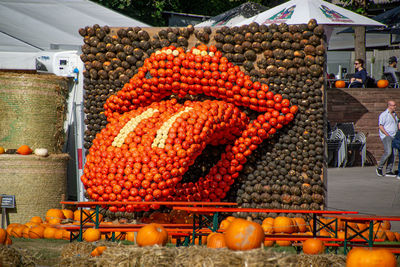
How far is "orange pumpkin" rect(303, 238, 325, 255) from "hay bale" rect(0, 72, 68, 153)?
15.5ft

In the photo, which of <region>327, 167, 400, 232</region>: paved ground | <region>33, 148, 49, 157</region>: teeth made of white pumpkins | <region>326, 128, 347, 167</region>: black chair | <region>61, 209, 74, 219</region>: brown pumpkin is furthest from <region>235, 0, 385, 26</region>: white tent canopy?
<region>61, 209, 74, 219</region>: brown pumpkin

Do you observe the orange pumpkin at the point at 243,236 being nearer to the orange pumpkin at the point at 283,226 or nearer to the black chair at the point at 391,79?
the orange pumpkin at the point at 283,226

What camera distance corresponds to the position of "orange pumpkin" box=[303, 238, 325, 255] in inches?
251

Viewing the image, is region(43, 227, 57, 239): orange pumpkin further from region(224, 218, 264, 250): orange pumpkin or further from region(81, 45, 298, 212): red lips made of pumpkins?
region(224, 218, 264, 250): orange pumpkin

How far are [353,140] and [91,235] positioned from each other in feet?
36.5

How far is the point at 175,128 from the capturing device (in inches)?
318

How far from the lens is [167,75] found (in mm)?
8867

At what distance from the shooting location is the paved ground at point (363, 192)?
409 inches

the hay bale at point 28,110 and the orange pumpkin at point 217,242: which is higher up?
the hay bale at point 28,110

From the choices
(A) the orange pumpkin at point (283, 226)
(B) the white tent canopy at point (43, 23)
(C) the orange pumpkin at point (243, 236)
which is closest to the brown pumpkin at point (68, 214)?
(B) the white tent canopy at point (43, 23)

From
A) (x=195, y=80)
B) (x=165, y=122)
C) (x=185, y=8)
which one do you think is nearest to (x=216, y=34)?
(x=195, y=80)

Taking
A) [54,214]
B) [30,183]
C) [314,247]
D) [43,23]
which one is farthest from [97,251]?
[43,23]

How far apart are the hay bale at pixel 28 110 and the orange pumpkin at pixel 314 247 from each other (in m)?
4.73

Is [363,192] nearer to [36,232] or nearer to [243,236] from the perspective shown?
[36,232]
